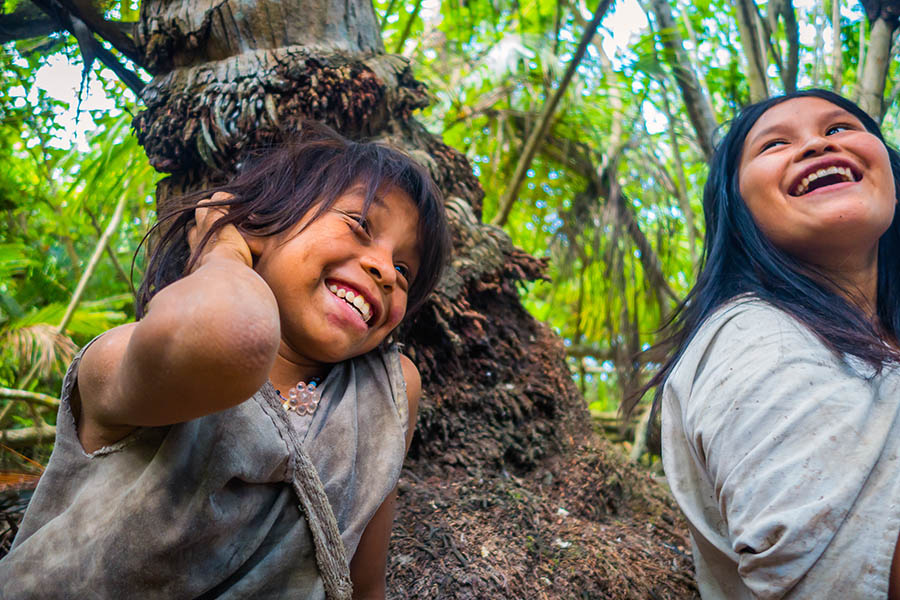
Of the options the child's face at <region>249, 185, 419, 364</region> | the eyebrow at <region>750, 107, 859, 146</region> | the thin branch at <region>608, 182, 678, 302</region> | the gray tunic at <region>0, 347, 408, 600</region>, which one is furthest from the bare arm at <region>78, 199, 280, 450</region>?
the thin branch at <region>608, 182, 678, 302</region>

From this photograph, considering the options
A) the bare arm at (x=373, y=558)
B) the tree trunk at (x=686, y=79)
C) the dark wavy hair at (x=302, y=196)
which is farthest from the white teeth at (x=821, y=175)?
the tree trunk at (x=686, y=79)

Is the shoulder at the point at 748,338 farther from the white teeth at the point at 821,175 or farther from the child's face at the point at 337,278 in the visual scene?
the child's face at the point at 337,278

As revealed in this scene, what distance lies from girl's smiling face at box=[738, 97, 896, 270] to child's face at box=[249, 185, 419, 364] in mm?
942

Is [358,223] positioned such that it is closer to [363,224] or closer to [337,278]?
[363,224]

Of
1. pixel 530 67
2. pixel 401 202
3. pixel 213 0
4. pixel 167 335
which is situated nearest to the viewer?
pixel 167 335

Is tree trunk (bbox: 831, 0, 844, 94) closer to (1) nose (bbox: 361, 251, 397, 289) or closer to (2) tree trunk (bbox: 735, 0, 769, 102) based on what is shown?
(2) tree trunk (bbox: 735, 0, 769, 102)

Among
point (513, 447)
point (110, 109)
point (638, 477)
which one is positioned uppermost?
point (110, 109)

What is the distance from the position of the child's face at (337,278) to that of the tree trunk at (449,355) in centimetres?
56

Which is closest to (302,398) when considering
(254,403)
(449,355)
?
(254,403)

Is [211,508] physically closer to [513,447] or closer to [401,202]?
[401,202]

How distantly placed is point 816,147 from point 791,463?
0.86 meters

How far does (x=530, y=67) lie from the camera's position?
409 cm

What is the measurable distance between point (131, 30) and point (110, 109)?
34 centimetres

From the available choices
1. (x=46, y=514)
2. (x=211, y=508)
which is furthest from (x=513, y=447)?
(x=46, y=514)
